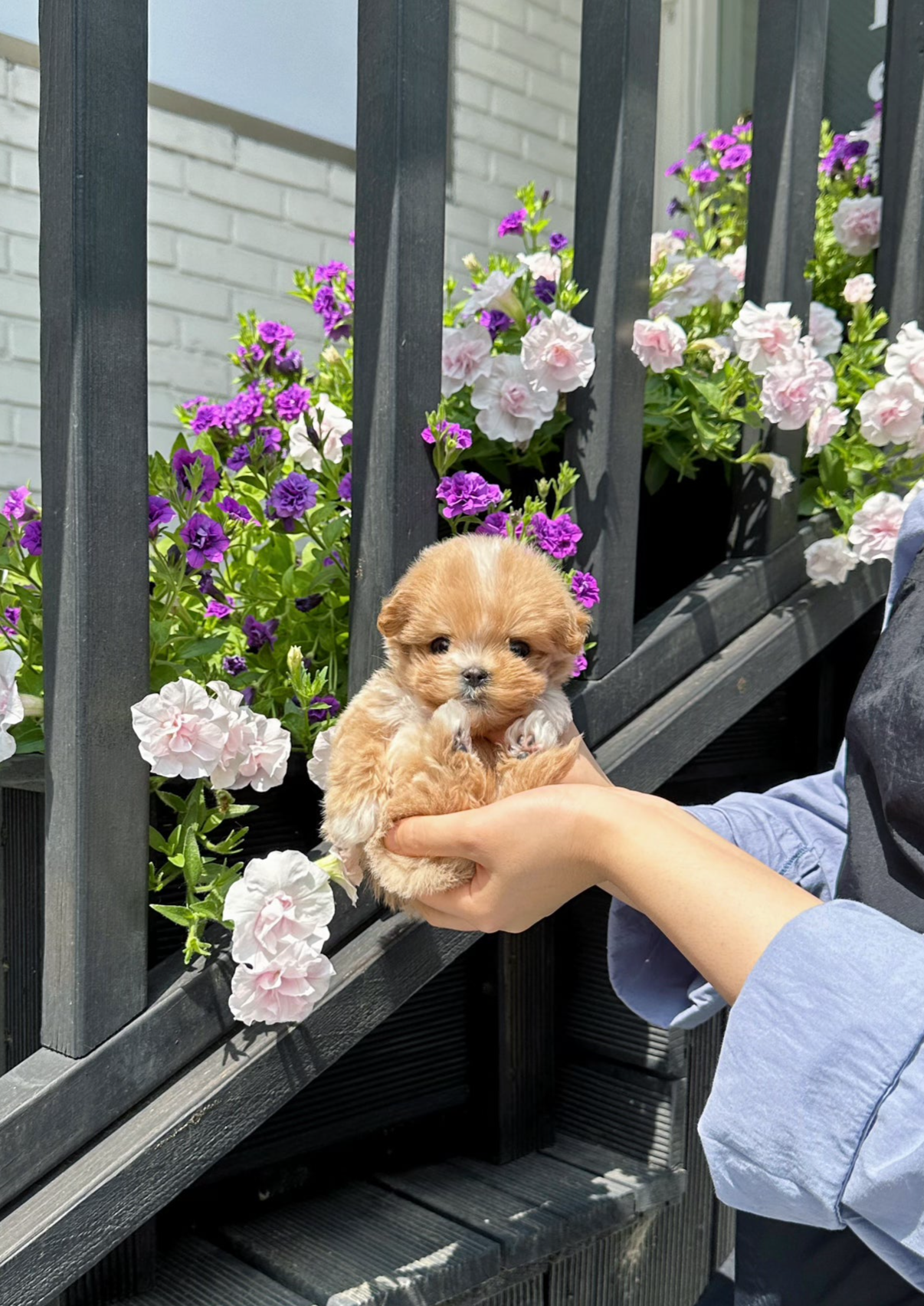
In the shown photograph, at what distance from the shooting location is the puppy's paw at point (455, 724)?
76 centimetres

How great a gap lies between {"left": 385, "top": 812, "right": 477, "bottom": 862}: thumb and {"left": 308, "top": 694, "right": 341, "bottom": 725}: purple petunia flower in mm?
347

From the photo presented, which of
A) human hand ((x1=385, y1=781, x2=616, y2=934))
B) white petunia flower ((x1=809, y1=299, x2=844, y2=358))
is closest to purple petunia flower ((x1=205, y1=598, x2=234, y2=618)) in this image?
human hand ((x1=385, y1=781, x2=616, y2=934))

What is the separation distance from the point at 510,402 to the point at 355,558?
263mm

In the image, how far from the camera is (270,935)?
0.94 metres

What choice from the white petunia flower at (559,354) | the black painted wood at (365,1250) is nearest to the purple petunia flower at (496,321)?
the white petunia flower at (559,354)

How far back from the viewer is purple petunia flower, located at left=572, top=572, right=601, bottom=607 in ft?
3.84

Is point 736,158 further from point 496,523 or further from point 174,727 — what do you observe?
point 174,727

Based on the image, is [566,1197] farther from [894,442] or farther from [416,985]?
[894,442]

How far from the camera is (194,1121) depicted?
3.15ft

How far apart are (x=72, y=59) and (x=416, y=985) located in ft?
2.98

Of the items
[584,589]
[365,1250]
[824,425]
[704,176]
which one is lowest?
[365,1250]

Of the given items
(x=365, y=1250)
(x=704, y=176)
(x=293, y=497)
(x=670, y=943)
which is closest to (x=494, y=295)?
(x=293, y=497)

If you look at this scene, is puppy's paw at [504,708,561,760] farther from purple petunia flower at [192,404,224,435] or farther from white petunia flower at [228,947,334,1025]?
purple petunia flower at [192,404,224,435]

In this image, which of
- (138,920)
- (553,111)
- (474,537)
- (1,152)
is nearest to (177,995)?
(138,920)
